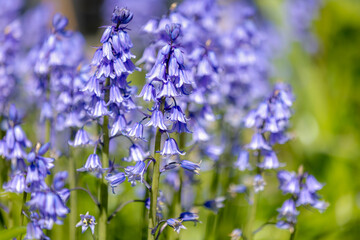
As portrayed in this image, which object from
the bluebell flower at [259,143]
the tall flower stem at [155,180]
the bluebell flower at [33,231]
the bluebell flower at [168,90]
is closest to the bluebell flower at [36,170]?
the bluebell flower at [33,231]

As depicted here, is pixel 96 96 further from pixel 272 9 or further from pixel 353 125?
pixel 272 9

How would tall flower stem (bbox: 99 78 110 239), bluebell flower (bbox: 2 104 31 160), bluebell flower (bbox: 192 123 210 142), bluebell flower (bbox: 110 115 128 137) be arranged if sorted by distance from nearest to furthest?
bluebell flower (bbox: 110 115 128 137), tall flower stem (bbox: 99 78 110 239), bluebell flower (bbox: 2 104 31 160), bluebell flower (bbox: 192 123 210 142)

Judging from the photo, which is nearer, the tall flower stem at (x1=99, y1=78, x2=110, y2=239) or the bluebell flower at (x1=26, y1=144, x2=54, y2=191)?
the bluebell flower at (x1=26, y1=144, x2=54, y2=191)

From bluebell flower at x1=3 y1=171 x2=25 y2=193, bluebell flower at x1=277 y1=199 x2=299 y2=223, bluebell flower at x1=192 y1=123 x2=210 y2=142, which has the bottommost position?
bluebell flower at x1=277 y1=199 x2=299 y2=223

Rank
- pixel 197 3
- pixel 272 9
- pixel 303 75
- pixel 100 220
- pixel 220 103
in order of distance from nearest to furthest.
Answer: pixel 100 220 < pixel 197 3 < pixel 220 103 < pixel 303 75 < pixel 272 9

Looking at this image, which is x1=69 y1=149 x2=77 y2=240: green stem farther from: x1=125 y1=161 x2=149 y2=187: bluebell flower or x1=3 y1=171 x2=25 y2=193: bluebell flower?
x1=125 y1=161 x2=149 y2=187: bluebell flower

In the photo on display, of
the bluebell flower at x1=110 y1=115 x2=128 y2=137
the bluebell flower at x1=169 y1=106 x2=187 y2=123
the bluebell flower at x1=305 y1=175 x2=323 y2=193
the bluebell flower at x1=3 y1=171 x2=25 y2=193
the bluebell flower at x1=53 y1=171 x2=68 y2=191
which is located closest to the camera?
the bluebell flower at x1=169 y1=106 x2=187 y2=123

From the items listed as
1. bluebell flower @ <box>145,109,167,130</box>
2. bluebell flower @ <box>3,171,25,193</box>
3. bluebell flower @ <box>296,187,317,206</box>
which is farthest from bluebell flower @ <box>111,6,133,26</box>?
bluebell flower @ <box>296,187,317,206</box>

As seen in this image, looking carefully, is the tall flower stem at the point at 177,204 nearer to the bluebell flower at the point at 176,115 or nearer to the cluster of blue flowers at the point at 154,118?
the cluster of blue flowers at the point at 154,118

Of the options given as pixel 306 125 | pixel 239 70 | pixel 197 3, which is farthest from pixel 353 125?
pixel 197 3
